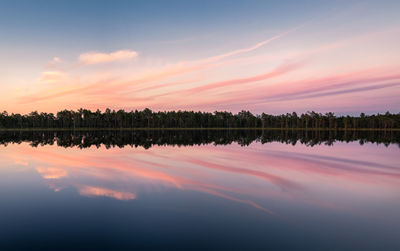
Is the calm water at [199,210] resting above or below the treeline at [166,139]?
below

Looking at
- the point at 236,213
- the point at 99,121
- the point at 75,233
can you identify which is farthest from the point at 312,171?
the point at 99,121

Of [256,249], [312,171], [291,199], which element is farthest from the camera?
[312,171]

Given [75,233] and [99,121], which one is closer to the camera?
[75,233]

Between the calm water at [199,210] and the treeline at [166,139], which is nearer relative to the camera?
the calm water at [199,210]

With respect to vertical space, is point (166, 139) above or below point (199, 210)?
above

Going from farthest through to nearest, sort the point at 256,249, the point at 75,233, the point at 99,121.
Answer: the point at 99,121, the point at 75,233, the point at 256,249

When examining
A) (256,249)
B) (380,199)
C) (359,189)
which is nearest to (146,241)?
(256,249)

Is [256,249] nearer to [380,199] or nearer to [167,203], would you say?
[167,203]

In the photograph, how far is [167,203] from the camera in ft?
47.6

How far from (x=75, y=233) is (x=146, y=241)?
3268 millimetres

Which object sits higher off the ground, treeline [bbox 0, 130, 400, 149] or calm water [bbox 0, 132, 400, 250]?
treeline [bbox 0, 130, 400, 149]

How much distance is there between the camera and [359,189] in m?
18.1

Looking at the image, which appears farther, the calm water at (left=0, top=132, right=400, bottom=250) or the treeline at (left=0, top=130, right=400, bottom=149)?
the treeline at (left=0, top=130, right=400, bottom=149)

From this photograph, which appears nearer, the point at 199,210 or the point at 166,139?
the point at 199,210
